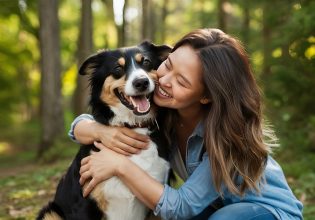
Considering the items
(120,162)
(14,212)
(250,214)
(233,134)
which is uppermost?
(233,134)

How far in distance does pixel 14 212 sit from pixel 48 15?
19.7 ft

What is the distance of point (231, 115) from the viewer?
112 inches

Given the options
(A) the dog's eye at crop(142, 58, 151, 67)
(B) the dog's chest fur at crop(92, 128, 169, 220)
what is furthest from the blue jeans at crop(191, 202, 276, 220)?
(A) the dog's eye at crop(142, 58, 151, 67)

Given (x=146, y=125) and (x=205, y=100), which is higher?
(x=205, y=100)

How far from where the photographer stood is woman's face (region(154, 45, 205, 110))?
2881 mm

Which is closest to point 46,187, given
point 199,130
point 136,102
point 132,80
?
point 136,102

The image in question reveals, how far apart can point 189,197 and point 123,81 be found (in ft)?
3.11

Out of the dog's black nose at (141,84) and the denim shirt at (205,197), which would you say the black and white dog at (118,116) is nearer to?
the dog's black nose at (141,84)

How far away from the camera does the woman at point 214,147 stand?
9.29ft

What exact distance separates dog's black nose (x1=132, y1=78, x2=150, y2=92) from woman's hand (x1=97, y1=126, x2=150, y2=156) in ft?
1.13

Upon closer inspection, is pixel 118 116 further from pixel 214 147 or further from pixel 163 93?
pixel 214 147

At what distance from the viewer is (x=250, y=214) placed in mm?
2891

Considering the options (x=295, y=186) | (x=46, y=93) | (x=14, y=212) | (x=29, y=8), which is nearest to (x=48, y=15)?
(x=46, y=93)

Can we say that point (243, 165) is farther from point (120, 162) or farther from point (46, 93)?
point (46, 93)
